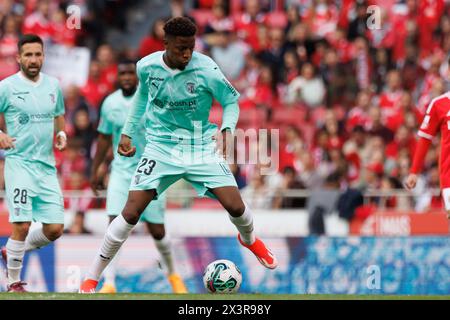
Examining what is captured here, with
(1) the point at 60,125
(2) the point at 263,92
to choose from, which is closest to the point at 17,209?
(1) the point at 60,125

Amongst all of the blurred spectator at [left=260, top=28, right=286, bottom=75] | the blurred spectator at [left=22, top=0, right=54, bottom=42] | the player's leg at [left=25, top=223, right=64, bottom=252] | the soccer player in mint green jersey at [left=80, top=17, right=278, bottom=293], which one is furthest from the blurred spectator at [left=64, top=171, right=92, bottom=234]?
the soccer player in mint green jersey at [left=80, top=17, right=278, bottom=293]

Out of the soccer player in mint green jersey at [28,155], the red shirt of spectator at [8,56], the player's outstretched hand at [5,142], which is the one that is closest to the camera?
the player's outstretched hand at [5,142]

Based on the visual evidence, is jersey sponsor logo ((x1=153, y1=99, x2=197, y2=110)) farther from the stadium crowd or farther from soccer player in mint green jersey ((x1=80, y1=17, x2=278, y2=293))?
the stadium crowd

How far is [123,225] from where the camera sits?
36.6ft

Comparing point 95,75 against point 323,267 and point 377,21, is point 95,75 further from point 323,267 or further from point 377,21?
point 323,267

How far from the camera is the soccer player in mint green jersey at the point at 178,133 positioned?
1109 centimetres

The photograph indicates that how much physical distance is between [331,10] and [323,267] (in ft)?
27.9

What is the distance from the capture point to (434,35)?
22781 millimetres

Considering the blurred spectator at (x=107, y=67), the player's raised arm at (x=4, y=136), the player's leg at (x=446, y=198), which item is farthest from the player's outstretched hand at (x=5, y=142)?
the blurred spectator at (x=107, y=67)

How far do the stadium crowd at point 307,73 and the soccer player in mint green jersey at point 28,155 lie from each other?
642 cm

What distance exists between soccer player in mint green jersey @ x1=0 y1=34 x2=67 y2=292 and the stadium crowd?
6415 millimetres

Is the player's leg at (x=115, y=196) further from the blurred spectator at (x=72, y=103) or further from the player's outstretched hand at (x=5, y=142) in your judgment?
the blurred spectator at (x=72, y=103)

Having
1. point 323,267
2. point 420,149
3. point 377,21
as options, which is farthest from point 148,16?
point 420,149

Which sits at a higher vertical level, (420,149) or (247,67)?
(247,67)
